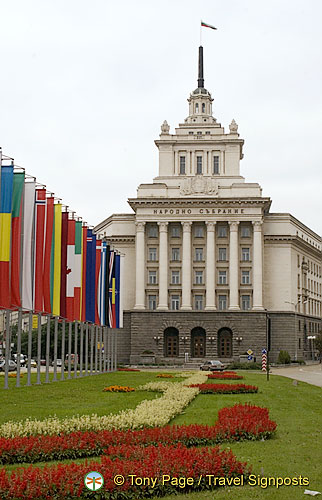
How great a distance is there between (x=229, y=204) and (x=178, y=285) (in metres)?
14.5

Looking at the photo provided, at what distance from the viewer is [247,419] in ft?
70.5

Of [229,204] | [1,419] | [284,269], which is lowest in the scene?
[1,419]

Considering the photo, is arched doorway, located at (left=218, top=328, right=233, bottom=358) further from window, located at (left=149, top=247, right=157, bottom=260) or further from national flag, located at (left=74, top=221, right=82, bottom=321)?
national flag, located at (left=74, top=221, right=82, bottom=321)

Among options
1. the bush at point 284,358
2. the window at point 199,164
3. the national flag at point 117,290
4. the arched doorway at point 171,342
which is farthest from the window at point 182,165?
the national flag at point 117,290

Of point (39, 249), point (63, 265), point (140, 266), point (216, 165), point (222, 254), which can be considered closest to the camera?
point (39, 249)

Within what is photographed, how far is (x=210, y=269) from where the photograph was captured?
355ft

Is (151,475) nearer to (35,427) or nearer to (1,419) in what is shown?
(35,427)

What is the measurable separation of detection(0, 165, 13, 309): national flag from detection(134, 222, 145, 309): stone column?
226 feet

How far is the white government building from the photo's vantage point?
10681 cm

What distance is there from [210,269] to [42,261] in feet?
212

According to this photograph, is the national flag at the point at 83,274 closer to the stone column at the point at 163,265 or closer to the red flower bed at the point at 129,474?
the red flower bed at the point at 129,474

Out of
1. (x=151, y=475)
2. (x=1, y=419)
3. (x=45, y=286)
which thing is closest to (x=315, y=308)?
(x=45, y=286)

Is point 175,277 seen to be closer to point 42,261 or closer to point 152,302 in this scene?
point 152,302

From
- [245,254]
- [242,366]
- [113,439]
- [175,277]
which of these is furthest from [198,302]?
[113,439]
